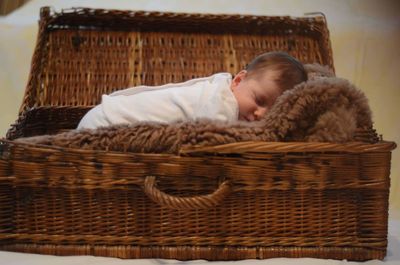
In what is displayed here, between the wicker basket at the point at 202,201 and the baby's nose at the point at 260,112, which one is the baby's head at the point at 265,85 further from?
the wicker basket at the point at 202,201

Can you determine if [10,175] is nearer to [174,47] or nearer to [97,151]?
[97,151]

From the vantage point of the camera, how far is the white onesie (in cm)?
90

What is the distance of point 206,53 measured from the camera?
1263 mm

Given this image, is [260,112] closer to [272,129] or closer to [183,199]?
[272,129]

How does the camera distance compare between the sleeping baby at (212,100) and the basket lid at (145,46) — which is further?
the basket lid at (145,46)

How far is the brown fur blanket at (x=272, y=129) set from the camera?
0.71 meters

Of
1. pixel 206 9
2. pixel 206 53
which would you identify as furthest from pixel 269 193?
pixel 206 9

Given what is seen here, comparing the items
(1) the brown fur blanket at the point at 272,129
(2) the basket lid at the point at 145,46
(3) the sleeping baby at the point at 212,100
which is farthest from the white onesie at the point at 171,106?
(2) the basket lid at the point at 145,46

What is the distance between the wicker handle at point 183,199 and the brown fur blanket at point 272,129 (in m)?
0.07

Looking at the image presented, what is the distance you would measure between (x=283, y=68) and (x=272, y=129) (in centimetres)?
24

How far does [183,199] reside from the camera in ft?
2.17

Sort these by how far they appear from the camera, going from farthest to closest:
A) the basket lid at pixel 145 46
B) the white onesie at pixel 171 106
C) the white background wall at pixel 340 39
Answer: the white background wall at pixel 340 39, the basket lid at pixel 145 46, the white onesie at pixel 171 106

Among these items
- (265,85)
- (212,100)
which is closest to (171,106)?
(212,100)

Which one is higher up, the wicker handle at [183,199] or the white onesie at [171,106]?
the white onesie at [171,106]
